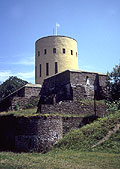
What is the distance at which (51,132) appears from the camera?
54.1ft

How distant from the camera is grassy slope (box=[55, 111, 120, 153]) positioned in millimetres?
14311

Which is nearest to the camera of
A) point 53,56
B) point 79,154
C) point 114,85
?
point 79,154

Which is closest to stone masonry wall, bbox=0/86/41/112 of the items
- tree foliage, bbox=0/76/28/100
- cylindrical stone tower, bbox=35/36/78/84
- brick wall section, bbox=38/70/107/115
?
brick wall section, bbox=38/70/107/115

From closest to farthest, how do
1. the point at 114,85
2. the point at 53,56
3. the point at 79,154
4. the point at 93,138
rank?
the point at 79,154 → the point at 93,138 → the point at 114,85 → the point at 53,56

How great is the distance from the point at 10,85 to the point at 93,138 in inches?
1147

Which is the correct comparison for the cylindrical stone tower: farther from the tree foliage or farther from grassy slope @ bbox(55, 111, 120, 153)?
grassy slope @ bbox(55, 111, 120, 153)

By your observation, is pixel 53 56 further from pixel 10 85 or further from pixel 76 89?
pixel 10 85

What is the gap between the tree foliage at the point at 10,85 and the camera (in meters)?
41.8

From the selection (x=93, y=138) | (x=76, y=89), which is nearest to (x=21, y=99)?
(x=76, y=89)

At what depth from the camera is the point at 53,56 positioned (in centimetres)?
3291

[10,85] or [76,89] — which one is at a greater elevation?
[10,85]

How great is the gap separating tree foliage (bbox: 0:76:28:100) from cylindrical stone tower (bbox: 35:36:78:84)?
980 centimetres

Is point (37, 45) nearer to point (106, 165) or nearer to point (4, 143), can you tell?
point (4, 143)

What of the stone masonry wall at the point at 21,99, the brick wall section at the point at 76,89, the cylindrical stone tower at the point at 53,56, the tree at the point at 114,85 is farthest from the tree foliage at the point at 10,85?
the tree at the point at 114,85
